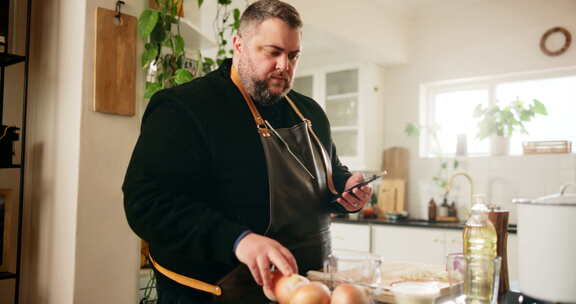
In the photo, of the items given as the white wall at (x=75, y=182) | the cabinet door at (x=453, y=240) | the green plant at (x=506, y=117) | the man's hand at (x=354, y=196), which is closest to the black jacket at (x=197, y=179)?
the man's hand at (x=354, y=196)

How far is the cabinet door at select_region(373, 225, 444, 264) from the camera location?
383 cm

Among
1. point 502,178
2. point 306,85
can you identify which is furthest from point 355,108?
point 502,178

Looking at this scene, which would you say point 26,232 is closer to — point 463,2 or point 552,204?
point 552,204

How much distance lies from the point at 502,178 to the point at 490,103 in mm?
684

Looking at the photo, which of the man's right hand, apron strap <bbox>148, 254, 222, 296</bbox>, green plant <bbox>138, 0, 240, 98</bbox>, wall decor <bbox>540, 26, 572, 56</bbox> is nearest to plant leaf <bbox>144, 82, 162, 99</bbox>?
green plant <bbox>138, 0, 240, 98</bbox>

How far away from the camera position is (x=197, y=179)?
4.29 ft

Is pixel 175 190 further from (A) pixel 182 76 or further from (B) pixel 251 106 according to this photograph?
(A) pixel 182 76

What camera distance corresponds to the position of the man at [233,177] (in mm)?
1190

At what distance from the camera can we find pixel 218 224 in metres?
1.15

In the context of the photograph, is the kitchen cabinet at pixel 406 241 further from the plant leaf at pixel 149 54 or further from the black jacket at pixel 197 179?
the black jacket at pixel 197 179

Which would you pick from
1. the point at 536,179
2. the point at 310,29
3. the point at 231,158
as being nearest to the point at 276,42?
the point at 231,158

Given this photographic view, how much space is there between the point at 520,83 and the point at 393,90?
1109 mm

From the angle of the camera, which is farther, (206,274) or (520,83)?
(520,83)

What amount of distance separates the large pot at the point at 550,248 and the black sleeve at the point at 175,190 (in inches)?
23.8
